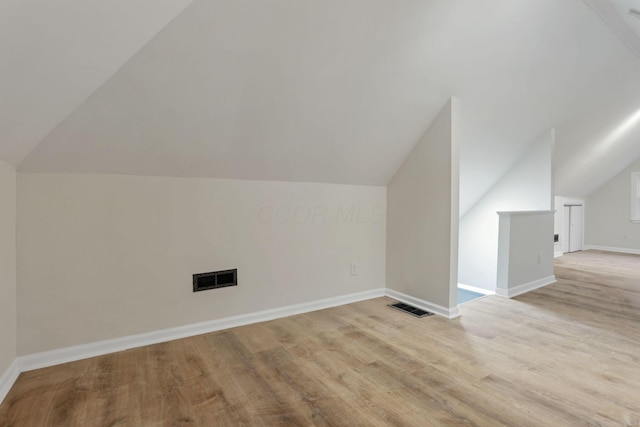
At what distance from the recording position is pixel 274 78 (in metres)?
2.12

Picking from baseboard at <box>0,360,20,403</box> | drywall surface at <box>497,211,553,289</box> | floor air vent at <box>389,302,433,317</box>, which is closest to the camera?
baseboard at <box>0,360,20,403</box>

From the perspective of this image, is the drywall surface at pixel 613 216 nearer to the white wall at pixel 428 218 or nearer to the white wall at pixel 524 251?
the white wall at pixel 524 251

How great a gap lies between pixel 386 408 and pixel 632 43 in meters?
4.57

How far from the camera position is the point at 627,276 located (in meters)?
4.79

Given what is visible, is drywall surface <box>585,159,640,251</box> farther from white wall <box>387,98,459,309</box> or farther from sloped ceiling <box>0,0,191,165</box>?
sloped ceiling <box>0,0,191,165</box>

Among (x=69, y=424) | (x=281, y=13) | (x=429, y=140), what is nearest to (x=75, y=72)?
(x=281, y=13)

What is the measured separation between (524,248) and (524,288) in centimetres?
50

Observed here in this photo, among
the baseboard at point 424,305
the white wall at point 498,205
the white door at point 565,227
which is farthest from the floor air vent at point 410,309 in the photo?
the white door at point 565,227

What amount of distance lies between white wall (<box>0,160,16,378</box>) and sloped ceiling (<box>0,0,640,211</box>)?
17 centimetres

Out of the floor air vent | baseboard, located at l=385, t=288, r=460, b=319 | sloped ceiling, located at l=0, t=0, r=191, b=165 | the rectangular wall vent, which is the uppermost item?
sloped ceiling, located at l=0, t=0, r=191, b=165

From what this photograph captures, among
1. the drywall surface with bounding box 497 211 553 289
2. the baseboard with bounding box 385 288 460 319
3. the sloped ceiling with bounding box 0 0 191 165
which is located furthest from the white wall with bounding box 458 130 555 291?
the sloped ceiling with bounding box 0 0 191 165

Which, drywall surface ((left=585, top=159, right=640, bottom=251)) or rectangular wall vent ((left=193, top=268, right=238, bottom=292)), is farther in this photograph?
drywall surface ((left=585, top=159, right=640, bottom=251))

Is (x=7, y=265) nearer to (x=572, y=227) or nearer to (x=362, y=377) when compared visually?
(x=362, y=377)

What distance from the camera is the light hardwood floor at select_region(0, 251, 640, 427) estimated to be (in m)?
1.64
